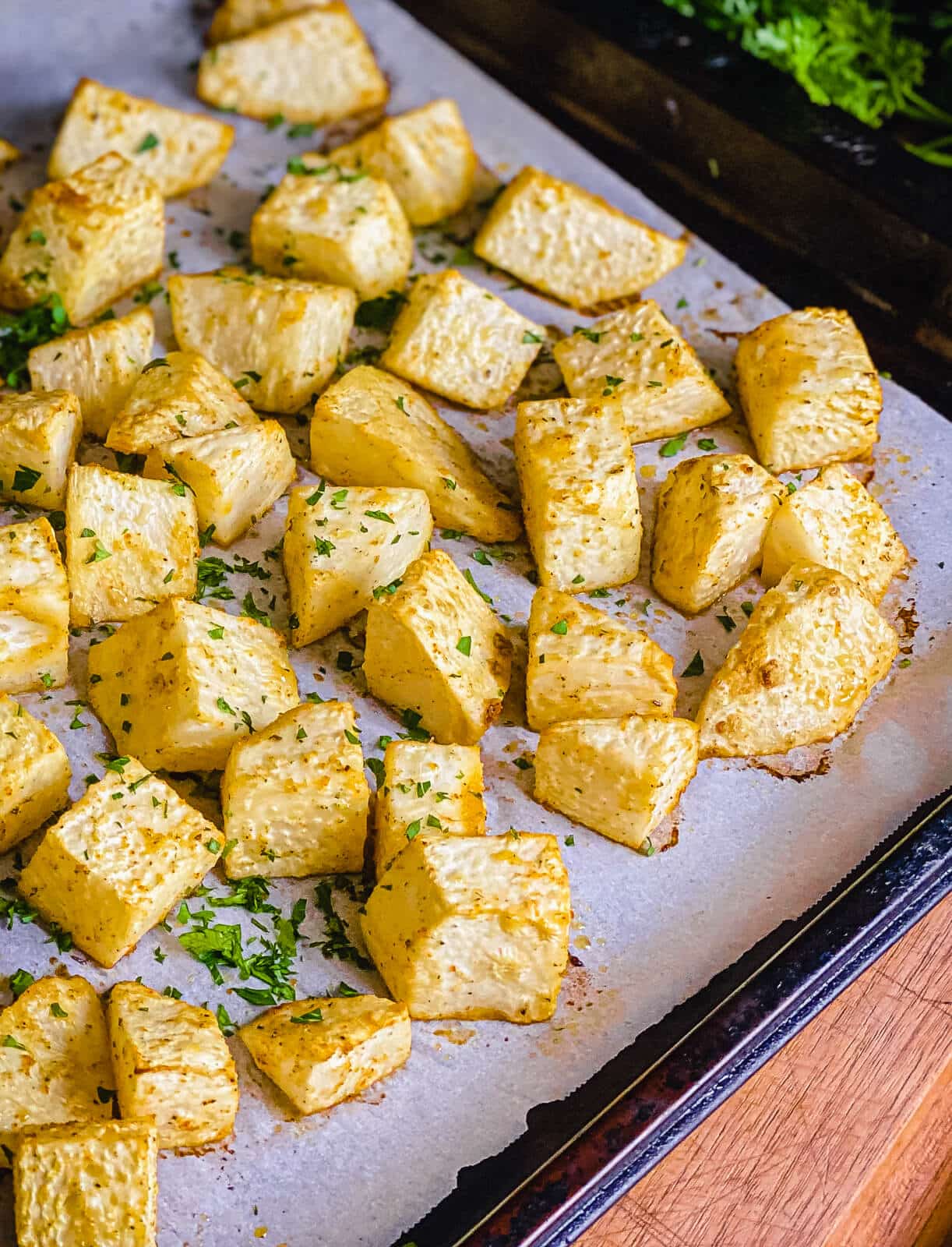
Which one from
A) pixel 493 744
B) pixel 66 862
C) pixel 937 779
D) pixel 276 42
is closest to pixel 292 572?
pixel 493 744

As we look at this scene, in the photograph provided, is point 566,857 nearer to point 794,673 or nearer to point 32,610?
point 794,673

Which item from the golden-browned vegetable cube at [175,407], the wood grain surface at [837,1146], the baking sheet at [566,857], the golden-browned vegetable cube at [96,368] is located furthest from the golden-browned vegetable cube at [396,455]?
the wood grain surface at [837,1146]

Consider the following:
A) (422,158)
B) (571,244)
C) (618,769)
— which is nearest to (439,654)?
(618,769)

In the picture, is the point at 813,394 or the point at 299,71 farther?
the point at 299,71

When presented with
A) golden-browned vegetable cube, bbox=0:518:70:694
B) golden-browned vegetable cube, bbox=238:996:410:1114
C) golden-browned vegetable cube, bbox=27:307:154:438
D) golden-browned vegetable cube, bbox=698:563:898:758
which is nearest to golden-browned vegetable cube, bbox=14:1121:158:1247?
golden-browned vegetable cube, bbox=238:996:410:1114

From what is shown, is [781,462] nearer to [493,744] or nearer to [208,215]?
[493,744]

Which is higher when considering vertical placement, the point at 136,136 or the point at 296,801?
the point at 136,136

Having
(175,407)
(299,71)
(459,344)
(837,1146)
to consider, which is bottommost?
(837,1146)
